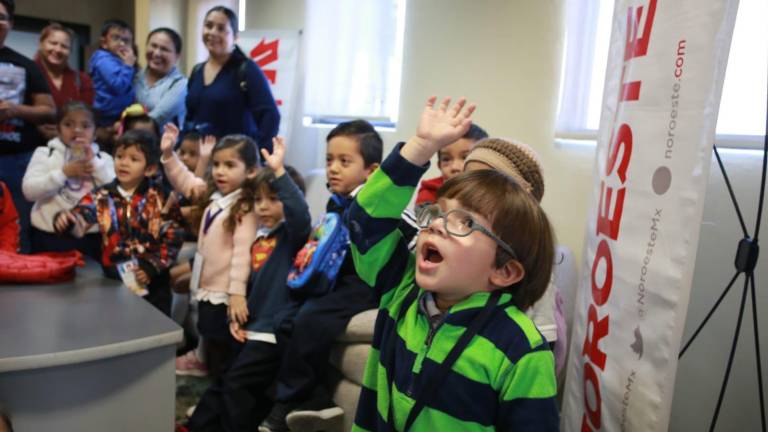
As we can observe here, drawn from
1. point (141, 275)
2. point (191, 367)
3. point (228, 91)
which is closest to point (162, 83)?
point (228, 91)

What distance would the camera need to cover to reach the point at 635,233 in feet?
4.50

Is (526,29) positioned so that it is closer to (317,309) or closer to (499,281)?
(317,309)

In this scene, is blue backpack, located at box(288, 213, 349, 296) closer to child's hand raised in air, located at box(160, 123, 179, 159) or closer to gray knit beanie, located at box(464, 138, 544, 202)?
gray knit beanie, located at box(464, 138, 544, 202)

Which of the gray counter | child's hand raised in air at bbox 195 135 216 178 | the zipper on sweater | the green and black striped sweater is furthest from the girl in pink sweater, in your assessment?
the zipper on sweater

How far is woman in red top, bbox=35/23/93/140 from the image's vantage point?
3.43m

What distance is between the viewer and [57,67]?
11.7 ft

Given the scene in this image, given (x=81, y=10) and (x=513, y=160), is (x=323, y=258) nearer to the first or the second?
(x=513, y=160)

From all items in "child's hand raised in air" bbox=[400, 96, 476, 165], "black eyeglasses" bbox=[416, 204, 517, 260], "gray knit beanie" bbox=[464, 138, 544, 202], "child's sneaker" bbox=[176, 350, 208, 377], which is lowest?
"child's sneaker" bbox=[176, 350, 208, 377]

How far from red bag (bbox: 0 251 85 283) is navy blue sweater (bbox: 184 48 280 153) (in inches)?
57.6

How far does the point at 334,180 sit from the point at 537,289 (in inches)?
45.0

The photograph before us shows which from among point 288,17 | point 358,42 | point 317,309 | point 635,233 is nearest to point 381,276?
point 635,233

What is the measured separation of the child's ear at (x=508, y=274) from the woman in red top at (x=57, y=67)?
3.09 m

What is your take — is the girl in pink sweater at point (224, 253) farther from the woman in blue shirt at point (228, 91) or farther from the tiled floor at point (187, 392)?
the woman in blue shirt at point (228, 91)

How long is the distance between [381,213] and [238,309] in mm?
1434
